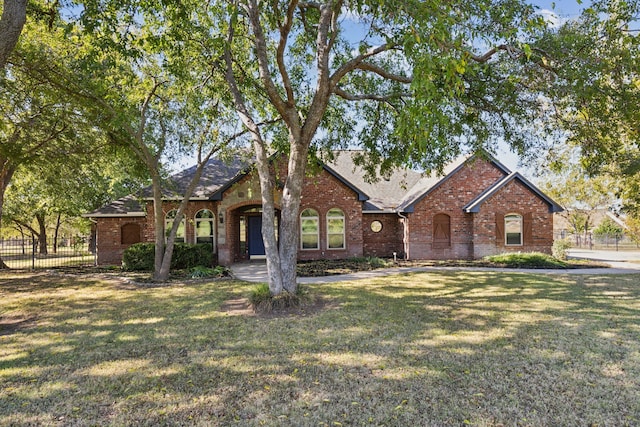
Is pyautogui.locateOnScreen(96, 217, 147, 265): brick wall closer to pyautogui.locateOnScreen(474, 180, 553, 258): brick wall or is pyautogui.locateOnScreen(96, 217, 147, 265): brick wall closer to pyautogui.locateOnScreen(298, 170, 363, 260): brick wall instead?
pyautogui.locateOnScreen(298, 170, 363, 260): brick wall

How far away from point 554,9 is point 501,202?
1181 centimetres

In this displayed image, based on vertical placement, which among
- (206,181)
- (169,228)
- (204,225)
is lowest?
(169,228)

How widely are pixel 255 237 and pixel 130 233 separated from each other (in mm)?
6208

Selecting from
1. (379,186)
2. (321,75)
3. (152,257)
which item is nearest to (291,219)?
(321,75)

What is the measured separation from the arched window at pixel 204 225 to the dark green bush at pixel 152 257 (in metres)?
1.50

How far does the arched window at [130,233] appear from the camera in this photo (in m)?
18.1

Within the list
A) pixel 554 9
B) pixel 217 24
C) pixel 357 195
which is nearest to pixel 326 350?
pixel 554 9

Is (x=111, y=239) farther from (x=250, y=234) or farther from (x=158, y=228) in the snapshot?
(x=158, y=228)

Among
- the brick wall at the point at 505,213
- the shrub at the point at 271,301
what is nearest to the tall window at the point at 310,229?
the brick wall at the point at 505,213

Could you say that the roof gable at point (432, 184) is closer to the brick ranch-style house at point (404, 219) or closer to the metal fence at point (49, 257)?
the brick ranch-style house at point (404, 219)

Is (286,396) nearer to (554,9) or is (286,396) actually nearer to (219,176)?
(554,9)

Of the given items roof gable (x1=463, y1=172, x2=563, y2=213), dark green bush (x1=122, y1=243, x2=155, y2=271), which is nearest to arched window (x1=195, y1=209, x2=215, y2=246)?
dark green bush (x1=122, y1=243, x2=155, y2=271)

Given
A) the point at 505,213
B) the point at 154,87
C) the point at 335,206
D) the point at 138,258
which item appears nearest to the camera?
the point at 154,87

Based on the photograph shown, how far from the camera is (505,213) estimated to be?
692 inches
